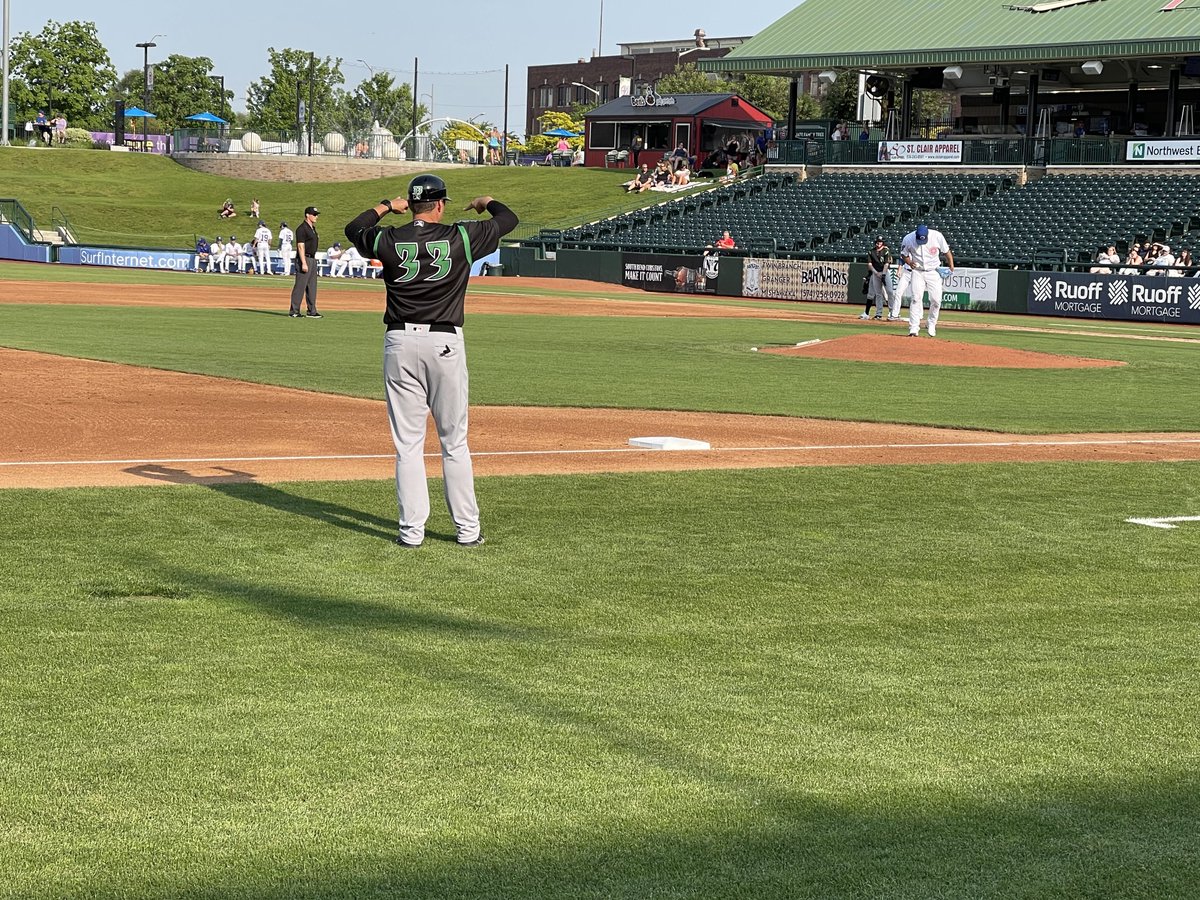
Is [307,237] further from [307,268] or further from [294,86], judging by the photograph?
[294,86]

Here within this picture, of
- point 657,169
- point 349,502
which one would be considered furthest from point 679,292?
point 349,502

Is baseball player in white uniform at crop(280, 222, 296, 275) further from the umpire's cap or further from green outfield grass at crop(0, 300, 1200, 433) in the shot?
Answer: the umpire's cap

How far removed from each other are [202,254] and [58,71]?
55.3 m

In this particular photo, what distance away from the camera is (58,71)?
103188 millimetres

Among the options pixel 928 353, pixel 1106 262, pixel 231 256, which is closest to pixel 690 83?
pixel 231 256

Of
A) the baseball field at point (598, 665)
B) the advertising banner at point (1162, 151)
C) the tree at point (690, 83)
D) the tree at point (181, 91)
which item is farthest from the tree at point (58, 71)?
the baseball field at point (598, 665)

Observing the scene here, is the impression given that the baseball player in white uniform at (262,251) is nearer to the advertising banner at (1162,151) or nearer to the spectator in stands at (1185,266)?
the advertising banner at (1162,151)

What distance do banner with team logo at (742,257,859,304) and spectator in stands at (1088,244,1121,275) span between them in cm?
672

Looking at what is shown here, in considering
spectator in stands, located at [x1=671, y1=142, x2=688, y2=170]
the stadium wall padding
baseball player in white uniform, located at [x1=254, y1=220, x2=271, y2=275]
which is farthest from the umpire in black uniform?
spectator in stands, located at [x1=671, y1=142, x2=688, y2=170]

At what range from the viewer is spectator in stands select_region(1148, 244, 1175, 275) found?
1543 inches

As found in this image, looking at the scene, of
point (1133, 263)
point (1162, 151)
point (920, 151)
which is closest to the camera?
point (1133, 263)

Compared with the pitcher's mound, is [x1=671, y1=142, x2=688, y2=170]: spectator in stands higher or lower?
higher

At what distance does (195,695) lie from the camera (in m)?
5.50

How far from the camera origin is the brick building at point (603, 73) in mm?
129000
